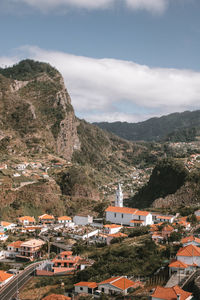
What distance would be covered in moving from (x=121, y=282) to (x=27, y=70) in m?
150

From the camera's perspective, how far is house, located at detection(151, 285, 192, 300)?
2225 centimetres

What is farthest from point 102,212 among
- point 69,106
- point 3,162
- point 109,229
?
point 69,106

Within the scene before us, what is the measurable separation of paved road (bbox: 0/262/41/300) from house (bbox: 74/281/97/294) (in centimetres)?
546

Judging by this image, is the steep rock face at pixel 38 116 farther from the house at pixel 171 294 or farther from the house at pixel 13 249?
the house at pixel 171 294

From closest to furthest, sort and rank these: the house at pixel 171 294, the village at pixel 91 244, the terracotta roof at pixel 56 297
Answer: the house at pixel 171 294
the terracotta roof at pixel 56 297
the village at pixel 91 244

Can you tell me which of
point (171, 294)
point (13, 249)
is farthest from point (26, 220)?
point (171, 294)

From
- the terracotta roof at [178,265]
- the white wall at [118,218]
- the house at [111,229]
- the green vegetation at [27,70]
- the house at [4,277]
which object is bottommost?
the house at [4,277]

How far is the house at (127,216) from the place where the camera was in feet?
176

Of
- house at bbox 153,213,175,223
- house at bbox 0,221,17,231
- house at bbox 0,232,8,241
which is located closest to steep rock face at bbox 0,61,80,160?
house at bbox 0,221,17,231

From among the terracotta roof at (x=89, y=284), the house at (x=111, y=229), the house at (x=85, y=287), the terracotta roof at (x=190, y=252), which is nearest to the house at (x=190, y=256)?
the terracotta roof at (x=190, y=252)

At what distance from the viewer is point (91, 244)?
44438 mm

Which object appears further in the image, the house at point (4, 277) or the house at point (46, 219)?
the house at point (46, 219)

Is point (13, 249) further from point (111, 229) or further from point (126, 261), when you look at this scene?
point (126, 261)

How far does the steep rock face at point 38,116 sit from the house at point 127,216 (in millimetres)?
47618
